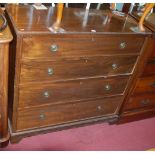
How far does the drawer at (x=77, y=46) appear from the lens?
1.31 metres

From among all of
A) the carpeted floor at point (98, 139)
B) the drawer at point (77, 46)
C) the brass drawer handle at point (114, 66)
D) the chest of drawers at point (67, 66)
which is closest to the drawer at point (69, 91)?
the chest of drawers at point (67, 66)

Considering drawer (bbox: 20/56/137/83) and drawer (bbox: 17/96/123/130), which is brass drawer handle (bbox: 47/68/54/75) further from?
drawer (bbox: 17/96/123/130)

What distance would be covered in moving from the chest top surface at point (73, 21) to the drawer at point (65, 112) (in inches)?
23.2

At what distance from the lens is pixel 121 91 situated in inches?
72.9

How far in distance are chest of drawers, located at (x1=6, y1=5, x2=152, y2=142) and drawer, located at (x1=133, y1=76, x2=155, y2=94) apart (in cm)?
9

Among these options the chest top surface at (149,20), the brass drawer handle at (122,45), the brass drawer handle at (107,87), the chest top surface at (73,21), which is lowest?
the brass drawer handle at (107,87)

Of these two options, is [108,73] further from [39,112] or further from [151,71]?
[39,112]

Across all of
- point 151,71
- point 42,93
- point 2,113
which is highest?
point 151,71

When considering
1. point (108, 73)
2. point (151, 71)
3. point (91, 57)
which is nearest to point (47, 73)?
point (91, 57)

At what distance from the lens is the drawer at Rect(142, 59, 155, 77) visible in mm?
1748

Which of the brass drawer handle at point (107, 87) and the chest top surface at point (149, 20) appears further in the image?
the brass drawer handle at point (107, 87)

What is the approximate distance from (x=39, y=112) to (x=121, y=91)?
0.66 meters

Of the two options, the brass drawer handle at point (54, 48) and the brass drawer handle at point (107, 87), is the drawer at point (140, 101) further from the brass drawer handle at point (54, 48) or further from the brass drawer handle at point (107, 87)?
the brass drawer handle at point (54, 48)

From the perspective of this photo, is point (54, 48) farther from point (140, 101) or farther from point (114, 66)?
point (140, 101)
